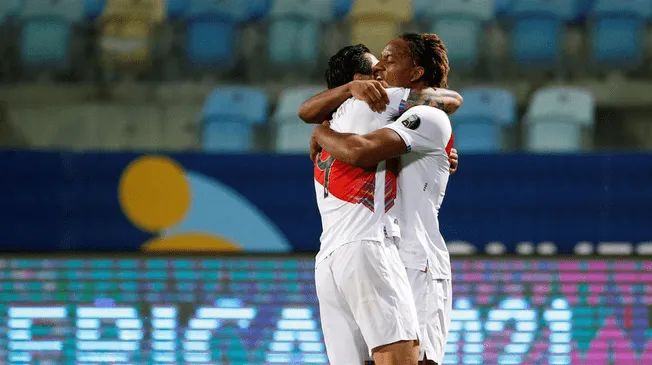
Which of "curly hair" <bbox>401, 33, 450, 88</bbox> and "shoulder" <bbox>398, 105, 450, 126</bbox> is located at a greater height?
"curly hair" <bbox>401, 33, 450, 88</bbox>

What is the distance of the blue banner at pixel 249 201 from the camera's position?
16.3 feet

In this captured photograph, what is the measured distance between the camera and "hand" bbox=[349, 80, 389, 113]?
279 cm

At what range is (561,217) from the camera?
497cm

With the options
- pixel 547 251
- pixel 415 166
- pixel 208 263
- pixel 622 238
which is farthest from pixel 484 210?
pixel 415 166

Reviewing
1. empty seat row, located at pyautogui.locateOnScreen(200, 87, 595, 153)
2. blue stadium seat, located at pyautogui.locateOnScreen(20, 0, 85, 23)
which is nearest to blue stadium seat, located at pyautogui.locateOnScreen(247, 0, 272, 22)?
empty seat row, located at pyautogui.locateOnScreen(200, 87, 595, 153)

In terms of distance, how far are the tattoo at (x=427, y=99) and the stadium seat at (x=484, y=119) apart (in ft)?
12.5

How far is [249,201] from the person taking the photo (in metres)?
5.06

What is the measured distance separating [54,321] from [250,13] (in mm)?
4038

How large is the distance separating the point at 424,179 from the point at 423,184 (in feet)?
0.05

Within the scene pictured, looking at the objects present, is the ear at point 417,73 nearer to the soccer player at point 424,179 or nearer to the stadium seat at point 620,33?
the soccer player at point 424,179

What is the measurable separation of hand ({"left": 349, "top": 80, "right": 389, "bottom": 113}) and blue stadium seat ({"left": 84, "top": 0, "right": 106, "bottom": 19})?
5.47 m

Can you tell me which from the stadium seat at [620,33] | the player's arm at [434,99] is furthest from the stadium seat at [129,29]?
the player's arm at [434,99]

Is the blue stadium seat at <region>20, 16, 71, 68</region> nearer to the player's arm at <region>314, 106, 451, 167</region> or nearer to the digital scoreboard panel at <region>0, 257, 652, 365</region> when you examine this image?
the digital scoreboard panel at <region>0, 257, 652, 365</region>

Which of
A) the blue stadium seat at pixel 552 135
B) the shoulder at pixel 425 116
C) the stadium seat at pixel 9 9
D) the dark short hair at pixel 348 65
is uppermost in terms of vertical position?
the stadium seat at pixel 9 9
